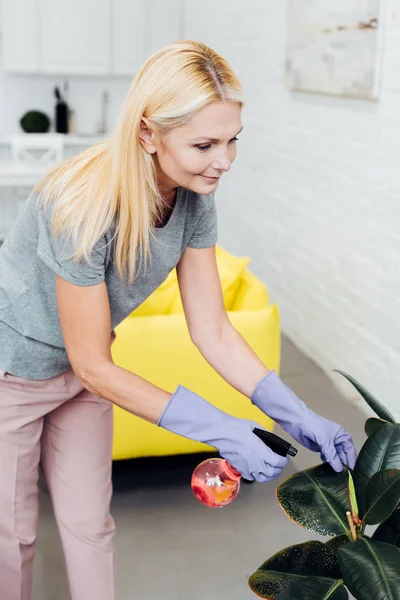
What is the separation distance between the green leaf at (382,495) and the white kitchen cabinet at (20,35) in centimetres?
532

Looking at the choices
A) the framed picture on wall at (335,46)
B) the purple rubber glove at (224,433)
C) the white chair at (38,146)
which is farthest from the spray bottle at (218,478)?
the white chair at (38,146)

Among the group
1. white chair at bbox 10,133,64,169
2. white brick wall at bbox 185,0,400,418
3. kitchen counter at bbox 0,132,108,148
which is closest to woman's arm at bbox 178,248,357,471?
white brick wall at bbox 185,0,400,418

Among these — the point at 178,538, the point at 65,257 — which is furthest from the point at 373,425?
the point at 178,538

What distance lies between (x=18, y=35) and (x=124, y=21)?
2.65ft

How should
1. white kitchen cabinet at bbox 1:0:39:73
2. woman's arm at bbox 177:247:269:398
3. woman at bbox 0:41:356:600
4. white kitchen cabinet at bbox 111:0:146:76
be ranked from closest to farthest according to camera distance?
woman at bbox 0:41:356:600
woman's arm at bbox 177:247:269:398
white kitchen cabinet at bbox 1:0:39:73
white kitchen cabinet at bbox 111:0:146:76

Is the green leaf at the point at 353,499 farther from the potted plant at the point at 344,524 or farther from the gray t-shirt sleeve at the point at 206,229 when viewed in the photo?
the gray t-shirt sleeve at the point at 206,229

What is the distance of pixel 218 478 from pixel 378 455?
315 mm

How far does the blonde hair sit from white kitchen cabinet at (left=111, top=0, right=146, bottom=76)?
4866 millimetres

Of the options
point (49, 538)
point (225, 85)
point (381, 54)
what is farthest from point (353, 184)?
point (225, 85)

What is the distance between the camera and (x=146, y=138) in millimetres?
1296

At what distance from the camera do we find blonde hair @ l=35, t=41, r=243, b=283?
1.24m

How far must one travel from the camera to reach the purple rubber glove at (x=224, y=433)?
1370 mm

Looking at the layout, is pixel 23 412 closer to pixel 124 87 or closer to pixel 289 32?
pixel 289 32

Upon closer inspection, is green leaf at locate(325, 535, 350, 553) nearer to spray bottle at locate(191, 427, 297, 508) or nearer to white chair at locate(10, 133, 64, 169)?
spray bottle at locate(191, 427, 297, 508)
